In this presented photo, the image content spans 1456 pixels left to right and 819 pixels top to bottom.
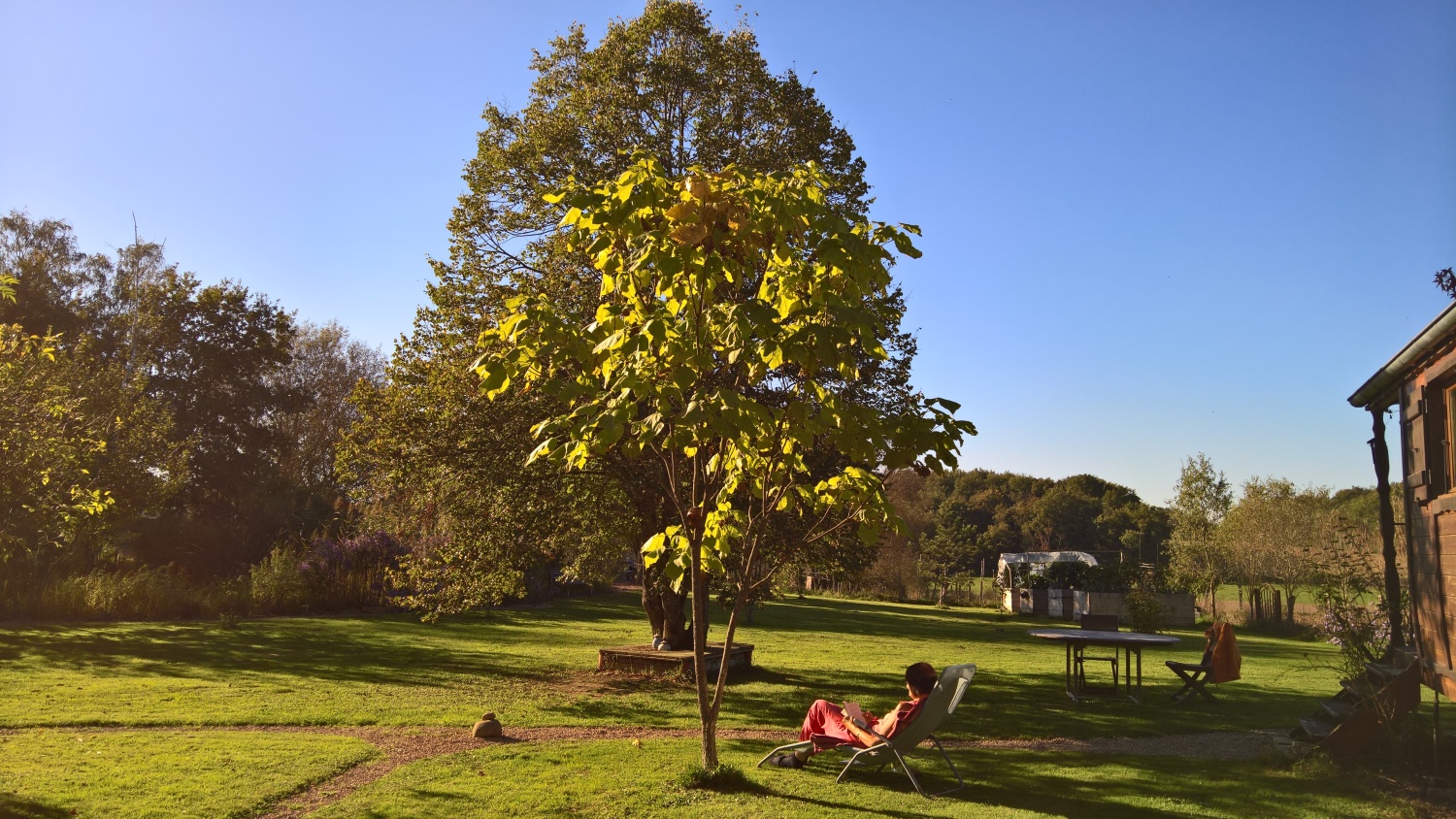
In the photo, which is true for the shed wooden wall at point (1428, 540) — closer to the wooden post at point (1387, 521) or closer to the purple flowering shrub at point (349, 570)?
the wooden post at point (1387, 521)

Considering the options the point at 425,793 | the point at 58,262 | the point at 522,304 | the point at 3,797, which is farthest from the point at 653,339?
the point at 58,262

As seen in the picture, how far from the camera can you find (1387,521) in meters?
9.40

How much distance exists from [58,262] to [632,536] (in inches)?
1316

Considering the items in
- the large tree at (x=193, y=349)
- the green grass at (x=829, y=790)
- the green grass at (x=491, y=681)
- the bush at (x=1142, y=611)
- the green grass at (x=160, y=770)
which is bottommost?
the green grass at (x=491, y=681)

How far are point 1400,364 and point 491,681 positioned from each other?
1076 cm

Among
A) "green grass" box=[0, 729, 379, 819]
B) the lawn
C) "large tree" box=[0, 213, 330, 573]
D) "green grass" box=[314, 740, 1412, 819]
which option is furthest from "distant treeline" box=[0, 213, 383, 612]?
"green grass" box=[314, 740, 1412, 819]

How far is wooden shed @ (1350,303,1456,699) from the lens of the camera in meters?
7.18

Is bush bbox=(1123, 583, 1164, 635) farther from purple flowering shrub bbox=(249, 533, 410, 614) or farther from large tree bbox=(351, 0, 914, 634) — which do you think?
purple flowering shrub bbox=(249, 533, 410, 614)

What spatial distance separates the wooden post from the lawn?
1.51 metres

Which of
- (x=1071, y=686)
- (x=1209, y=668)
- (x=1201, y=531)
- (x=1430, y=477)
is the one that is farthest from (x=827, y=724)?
(x=1201, y=531)

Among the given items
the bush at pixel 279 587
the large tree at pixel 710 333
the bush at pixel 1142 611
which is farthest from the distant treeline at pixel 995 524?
the large tree at pixel 710 333

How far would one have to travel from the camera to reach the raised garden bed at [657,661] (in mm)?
12844

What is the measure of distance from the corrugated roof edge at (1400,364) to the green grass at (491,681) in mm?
2680

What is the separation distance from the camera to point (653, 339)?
16.6 ft
